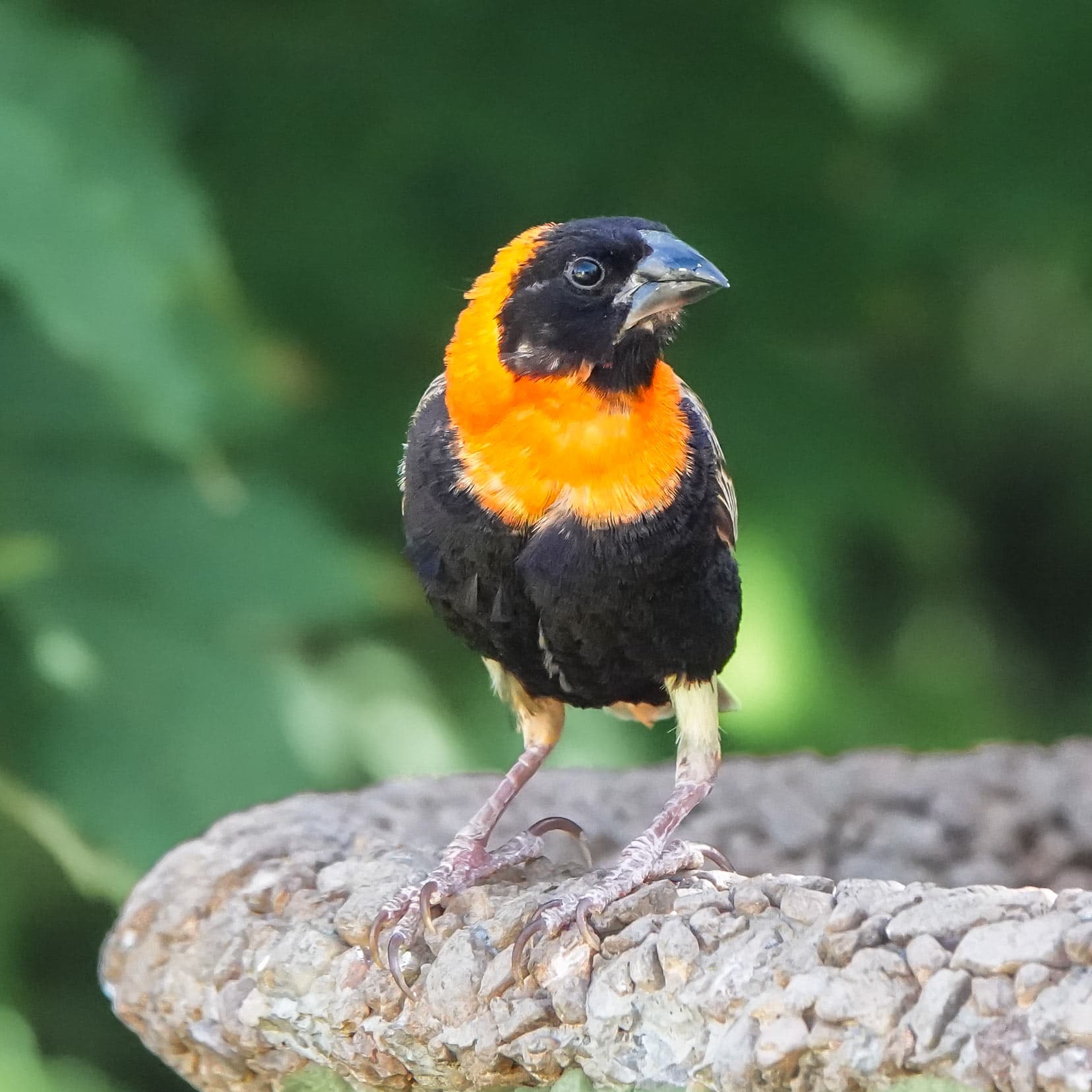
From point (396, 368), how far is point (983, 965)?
2.46 metres

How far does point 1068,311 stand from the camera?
4.62 metres

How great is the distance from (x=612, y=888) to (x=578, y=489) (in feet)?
1.73

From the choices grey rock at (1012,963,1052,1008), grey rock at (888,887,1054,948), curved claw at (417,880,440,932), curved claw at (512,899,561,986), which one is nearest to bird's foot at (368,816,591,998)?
curved claw at (417,880,440,932)

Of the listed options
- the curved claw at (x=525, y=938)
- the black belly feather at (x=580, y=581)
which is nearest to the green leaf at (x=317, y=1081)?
the curved claw at (x=525, y=938)

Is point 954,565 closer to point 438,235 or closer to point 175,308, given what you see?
point 438,235

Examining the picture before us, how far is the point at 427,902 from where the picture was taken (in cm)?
209

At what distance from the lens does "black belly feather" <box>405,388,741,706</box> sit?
2.18m

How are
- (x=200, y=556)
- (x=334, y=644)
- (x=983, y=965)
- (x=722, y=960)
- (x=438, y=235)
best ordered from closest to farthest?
(x=983, y=965) → (x=722, y=960) → (x=200, y=556) → (x=334, y=644) → (x=438, y=235)

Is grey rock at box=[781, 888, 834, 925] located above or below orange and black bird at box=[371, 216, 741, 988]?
below

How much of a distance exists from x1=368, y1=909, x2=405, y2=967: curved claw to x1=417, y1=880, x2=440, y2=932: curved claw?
0.09ft

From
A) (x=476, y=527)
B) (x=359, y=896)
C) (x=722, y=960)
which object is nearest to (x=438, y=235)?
(x=476, y=527)

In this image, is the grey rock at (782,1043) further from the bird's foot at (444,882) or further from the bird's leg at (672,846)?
the bird's foot at (444,882)

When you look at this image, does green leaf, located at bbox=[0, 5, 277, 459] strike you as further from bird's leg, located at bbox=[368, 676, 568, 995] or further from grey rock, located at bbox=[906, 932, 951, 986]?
grey rock, located at bbox=[906, 932, 951, 986]

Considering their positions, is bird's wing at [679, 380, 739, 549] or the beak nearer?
the beak
